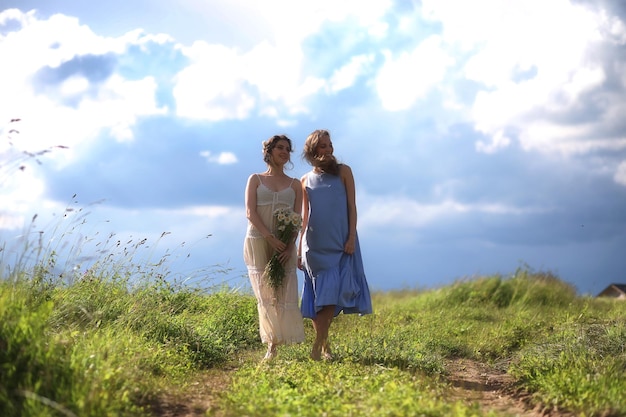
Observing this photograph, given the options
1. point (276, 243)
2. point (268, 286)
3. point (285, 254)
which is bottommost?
point (268, 286)

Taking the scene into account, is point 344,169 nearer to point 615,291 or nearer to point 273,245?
point 273,245

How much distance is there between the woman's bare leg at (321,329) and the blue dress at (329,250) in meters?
0.07

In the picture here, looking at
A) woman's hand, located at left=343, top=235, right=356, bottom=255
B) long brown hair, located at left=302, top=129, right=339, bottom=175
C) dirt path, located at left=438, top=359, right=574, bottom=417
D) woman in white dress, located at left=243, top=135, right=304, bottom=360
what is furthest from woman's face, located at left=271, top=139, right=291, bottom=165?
dirt path, located at left=438, top=359, right=574, bottom=417

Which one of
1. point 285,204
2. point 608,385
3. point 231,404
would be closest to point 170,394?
point 231,404

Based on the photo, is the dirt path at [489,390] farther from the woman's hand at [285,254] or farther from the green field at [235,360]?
the woman's hand at [285,254]

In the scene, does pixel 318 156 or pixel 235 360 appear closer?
pixel 318 156

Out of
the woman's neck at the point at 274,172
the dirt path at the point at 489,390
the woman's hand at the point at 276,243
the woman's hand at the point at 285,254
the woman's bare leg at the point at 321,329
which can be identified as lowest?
the dirt path at the point at 489,390

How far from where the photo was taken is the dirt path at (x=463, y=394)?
5652mm

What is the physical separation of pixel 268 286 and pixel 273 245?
0.51m

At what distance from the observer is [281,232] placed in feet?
25.4

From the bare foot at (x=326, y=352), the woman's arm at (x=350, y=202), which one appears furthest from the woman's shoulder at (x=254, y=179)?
the bare foot at (x=326, y=352)

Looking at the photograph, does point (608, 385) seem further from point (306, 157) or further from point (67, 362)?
point (67, 362)

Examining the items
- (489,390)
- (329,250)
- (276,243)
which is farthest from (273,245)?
(489,390)

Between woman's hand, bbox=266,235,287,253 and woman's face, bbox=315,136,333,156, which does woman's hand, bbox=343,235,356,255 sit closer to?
woman's hand, bbox=266,235,287,253
